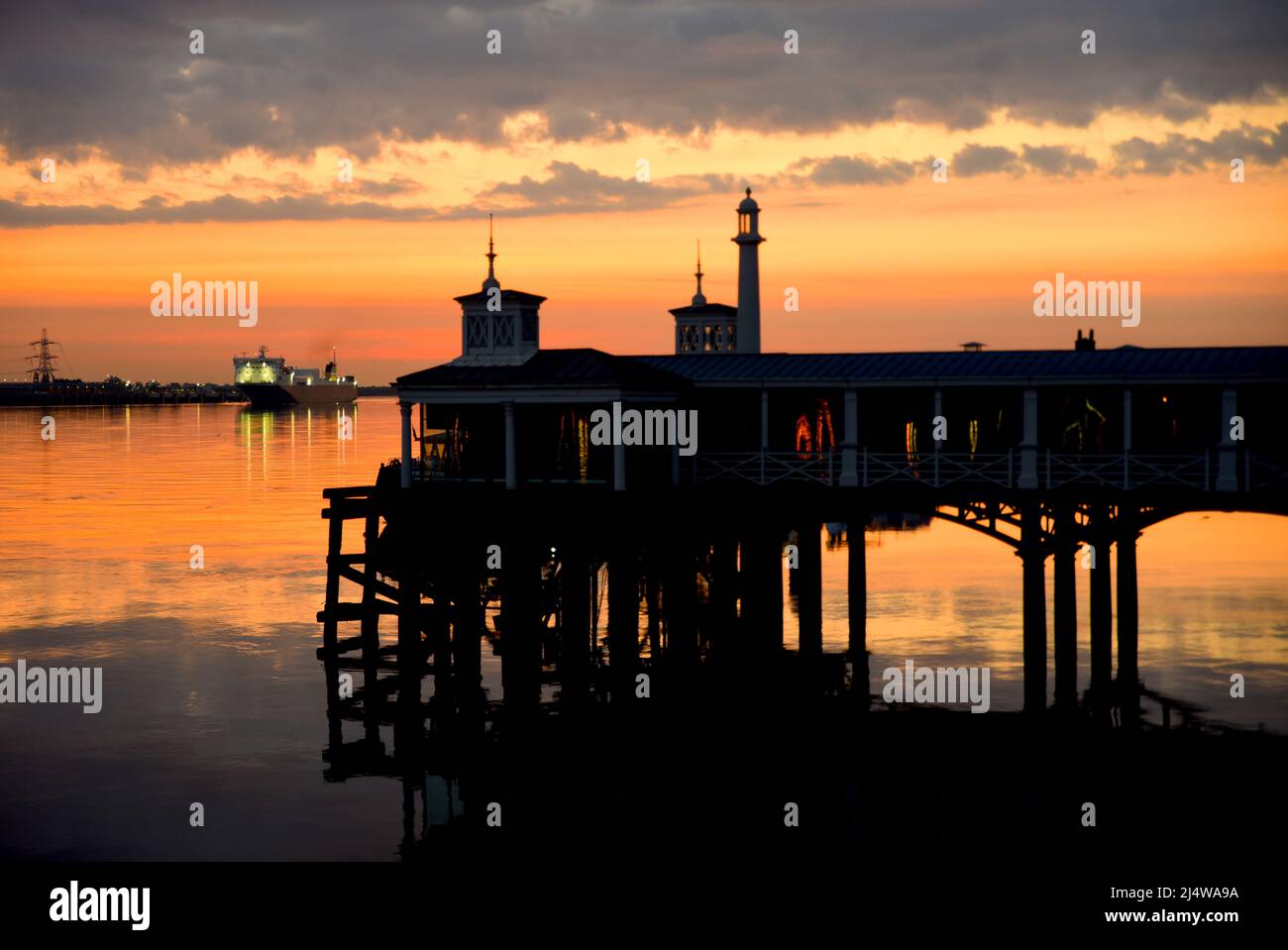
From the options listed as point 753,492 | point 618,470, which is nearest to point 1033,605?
point 753,492

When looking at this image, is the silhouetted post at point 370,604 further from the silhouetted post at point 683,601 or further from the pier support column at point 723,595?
the pier support column at point 723,595

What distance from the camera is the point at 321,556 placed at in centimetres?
7012

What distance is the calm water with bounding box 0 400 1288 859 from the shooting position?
1175 inches

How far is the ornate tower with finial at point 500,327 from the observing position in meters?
38.2

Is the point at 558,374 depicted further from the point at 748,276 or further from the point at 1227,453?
the point at 748,276

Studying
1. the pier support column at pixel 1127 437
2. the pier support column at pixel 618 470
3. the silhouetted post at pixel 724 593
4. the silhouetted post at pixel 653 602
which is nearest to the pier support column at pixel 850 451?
the pier support column at pixel 618 470

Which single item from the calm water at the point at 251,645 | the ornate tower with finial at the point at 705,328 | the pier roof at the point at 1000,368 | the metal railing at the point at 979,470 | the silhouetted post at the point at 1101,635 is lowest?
the calm water at the point at 251,645

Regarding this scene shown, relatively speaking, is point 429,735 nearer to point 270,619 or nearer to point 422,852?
point 422,852

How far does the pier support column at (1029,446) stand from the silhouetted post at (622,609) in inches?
344

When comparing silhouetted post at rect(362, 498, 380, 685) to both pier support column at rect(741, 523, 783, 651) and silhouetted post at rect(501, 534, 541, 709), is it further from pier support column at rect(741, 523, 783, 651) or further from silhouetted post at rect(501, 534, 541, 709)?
pier support column at rect(741, 523, 783, 651)

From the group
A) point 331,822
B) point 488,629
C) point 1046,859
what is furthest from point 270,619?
point 1046,859

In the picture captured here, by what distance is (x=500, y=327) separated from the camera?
38.4 metres

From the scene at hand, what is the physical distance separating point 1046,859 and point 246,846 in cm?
1465

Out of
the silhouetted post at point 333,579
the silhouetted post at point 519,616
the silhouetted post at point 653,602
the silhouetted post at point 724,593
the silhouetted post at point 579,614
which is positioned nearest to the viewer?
the silhouetted post at point 579,614
